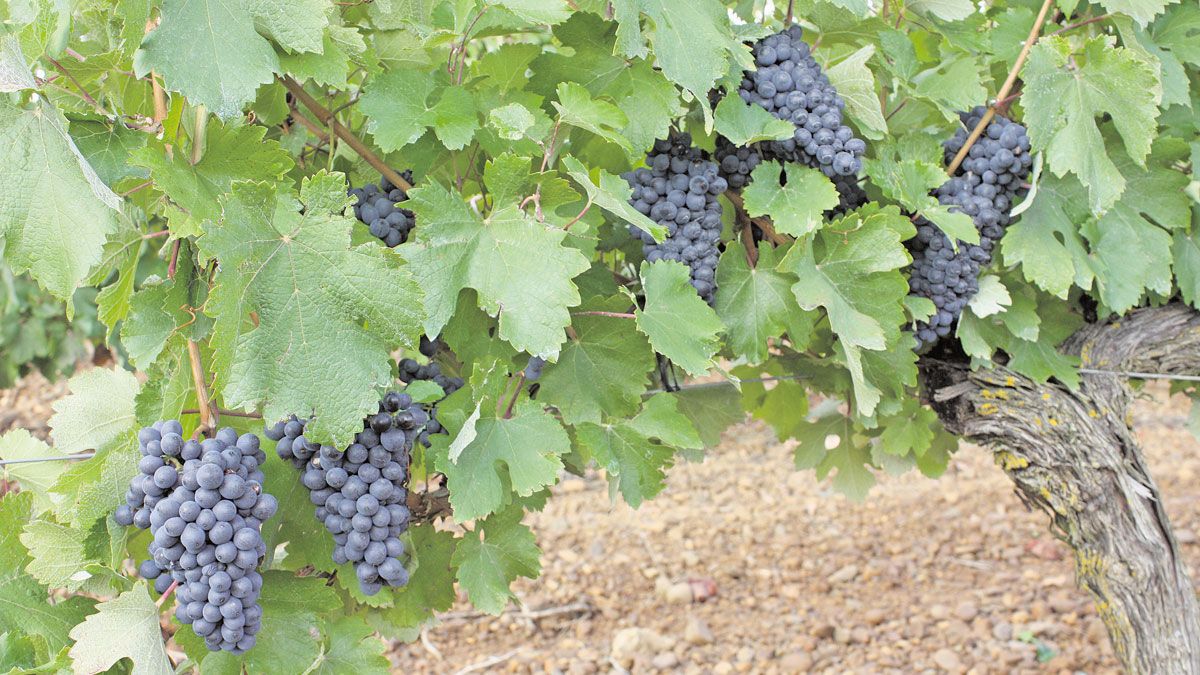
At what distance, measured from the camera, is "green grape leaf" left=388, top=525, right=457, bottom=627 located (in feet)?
5.64

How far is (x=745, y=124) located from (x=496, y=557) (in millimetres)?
854

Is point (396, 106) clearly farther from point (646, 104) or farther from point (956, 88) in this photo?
point (956, 88)

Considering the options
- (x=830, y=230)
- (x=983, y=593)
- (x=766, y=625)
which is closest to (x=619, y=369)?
(x=830, y=230)

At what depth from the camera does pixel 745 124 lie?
5.38ft

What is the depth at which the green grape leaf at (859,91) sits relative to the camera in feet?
5.64

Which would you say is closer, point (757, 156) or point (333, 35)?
point (333, 35)

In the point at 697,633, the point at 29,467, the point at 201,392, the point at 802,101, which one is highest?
the point at 802,101

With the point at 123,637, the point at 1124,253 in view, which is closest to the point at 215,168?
the point at 123,637

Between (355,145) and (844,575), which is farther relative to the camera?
(844,575)

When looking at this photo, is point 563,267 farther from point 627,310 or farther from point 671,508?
point 671,508

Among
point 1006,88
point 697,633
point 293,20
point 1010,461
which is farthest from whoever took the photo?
point 697,633

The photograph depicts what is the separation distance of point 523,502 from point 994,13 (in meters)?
1.38

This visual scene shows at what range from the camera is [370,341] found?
48.1 inches

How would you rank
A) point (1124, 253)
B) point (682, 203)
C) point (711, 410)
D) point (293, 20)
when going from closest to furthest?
point (293, 20) < point (682, 203) < point (1124, 253) < point (711, 410)
